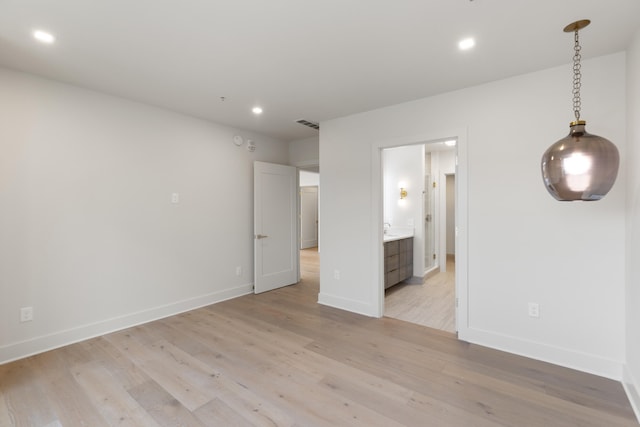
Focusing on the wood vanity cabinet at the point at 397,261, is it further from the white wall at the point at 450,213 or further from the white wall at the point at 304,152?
the white wall at the point at 450,213

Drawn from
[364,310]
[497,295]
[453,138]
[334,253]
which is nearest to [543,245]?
[497,295]

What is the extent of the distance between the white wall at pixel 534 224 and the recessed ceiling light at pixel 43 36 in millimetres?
3161

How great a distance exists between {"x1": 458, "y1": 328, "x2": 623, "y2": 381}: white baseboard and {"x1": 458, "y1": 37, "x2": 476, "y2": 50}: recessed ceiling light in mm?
2552

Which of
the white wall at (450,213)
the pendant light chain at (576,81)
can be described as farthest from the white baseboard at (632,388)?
the white wall at (450,213)

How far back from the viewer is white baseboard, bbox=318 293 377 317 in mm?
3631

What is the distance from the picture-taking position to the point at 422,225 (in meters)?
5.18

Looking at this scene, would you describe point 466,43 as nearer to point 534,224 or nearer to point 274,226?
point 534,224

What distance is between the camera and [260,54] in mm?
2346

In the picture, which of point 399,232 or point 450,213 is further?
point 450,213

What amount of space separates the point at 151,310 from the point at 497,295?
3.82m

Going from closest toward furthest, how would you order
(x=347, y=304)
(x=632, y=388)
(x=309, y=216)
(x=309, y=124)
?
(x=632, y=388)
(x=347, y=304)
(x=309, y=124)
(x=309, y=216)

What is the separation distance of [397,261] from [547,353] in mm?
2362

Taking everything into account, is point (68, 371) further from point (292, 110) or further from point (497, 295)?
point (497, 295)

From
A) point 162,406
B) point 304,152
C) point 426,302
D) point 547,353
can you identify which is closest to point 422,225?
point 426,302
